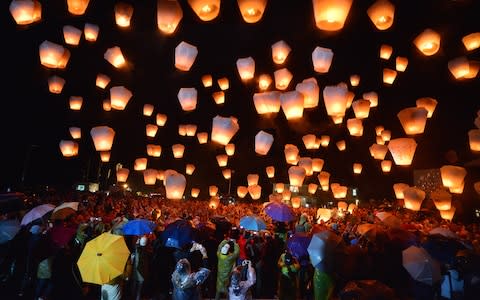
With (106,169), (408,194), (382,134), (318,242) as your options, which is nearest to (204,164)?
(106,169)

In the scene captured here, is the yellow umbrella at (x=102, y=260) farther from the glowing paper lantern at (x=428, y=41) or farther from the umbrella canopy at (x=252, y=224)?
the glowing paper lantern at (x=428, y=41)

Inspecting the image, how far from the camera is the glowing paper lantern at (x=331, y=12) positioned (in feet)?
18.8

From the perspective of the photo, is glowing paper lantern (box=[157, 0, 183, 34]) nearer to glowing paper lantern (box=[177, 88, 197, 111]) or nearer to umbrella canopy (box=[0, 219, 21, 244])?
glowing paper lantern (box=[177, 88, 197, 111])

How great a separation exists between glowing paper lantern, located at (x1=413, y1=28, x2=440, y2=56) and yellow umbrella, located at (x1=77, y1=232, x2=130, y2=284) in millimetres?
9054

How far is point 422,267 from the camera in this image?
5062 mm

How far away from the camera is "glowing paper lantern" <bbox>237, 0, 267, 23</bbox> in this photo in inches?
276

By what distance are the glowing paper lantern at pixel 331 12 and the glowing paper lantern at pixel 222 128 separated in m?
3.82

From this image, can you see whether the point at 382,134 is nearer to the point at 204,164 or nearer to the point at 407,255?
the point at 407,255

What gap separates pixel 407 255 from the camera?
17.3 ft

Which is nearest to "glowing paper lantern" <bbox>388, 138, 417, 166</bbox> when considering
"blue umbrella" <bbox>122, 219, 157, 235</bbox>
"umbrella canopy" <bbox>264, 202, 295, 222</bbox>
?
"umbrella canopy" <bbox>264, 202, 295, 222</bbox>

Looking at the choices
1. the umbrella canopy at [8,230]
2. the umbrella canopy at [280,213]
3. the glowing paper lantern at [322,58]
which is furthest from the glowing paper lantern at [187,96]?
the umbrella canopy at [8,230]

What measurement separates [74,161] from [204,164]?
11.5m

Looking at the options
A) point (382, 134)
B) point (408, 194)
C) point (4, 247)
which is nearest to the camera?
point (4, 247)

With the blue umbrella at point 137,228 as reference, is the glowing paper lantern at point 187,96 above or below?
above
